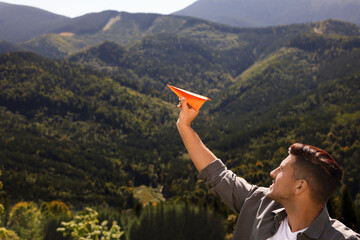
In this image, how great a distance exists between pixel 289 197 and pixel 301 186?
0.27 meters

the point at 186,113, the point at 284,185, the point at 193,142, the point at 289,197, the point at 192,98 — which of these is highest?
the point at 192,98

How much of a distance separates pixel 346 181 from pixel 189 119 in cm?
19082

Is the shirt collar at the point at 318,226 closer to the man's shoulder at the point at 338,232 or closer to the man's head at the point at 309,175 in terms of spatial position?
the man's shoulder at the point at 338,232

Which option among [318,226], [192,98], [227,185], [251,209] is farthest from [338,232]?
[192,98]

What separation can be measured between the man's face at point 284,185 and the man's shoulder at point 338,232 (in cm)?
58

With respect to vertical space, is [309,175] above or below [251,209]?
above

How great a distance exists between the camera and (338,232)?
3820mm

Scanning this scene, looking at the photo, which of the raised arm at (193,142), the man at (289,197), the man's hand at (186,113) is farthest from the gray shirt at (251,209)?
the man's hand at (186,113)

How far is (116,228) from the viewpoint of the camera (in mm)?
13805

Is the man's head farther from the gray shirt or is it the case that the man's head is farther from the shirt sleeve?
the shirt sleeve

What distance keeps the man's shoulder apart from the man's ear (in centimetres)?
52

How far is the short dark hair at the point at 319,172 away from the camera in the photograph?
3.92 m

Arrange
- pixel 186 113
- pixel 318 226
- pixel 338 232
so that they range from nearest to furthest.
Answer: pixel 338 232
pixel 318 226
pixel 186 113

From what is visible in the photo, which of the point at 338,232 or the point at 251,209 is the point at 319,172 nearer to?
the point at 338,232
